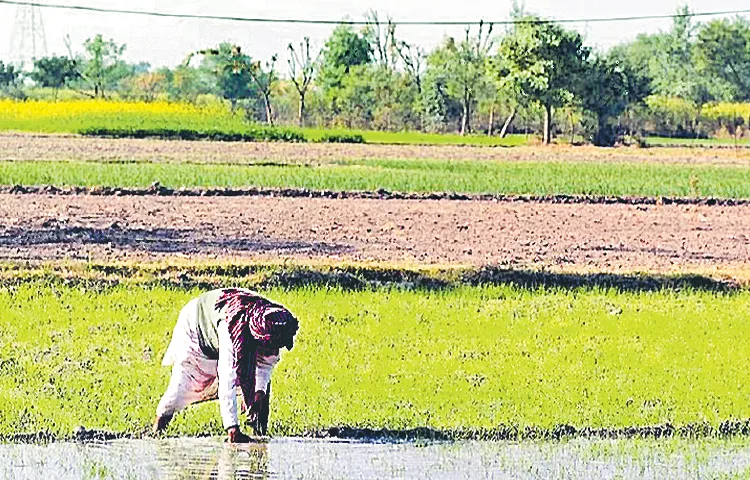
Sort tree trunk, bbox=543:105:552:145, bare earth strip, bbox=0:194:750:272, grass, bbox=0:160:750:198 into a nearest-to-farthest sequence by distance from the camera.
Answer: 1. bare earth strip, bbox=0:194:750:272
2. grass, bbox=0:160:750:198
3. tree trunk, bbox=543:105:552:145

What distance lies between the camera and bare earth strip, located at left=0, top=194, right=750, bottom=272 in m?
14.5

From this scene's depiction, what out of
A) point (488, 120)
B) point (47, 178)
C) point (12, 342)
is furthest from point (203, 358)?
point (488, 120)

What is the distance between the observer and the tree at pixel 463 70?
2638 inches

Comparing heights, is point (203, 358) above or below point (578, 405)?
above

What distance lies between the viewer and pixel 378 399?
8.09 m

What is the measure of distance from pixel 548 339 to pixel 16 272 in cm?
472

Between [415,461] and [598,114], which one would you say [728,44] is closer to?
[598,114]

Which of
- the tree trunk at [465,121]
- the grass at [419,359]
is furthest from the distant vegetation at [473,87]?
the grass at [419,359]

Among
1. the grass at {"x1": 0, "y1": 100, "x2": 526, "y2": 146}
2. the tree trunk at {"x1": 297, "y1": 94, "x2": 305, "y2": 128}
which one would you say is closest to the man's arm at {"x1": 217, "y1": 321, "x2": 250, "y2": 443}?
the grass at {"x1": 0, "y1": 100, "x2": 526, "y2": 146}

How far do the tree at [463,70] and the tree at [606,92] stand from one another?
10427 millimetres

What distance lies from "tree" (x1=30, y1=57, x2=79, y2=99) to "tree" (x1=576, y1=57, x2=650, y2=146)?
29578 mm

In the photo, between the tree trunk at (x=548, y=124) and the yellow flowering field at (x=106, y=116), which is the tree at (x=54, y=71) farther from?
the tree trunk at (x=548, y=124)

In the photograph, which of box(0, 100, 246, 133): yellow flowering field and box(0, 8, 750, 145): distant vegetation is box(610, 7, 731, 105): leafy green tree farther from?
box(0, 100, 246, 133): yellow flowering field

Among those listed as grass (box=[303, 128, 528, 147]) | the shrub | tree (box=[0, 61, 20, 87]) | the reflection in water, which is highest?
tree (box=[0, 61, 20, 87])
